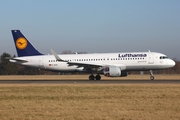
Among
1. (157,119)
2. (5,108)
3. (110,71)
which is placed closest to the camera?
(157,119)

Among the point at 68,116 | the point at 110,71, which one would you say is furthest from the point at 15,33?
the point at 68,116

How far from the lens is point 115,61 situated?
141 ft

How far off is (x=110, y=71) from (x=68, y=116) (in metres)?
28.9

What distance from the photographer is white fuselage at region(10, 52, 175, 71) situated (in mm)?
42469

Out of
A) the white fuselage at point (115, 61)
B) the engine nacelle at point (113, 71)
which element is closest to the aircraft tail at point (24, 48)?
the white fuselage at point (115, 61)

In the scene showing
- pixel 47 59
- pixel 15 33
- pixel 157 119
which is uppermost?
pixel 15 33

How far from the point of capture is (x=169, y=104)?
1568cm

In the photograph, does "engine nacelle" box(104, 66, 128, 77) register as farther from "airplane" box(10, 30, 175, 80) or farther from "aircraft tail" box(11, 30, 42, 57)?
"aircraft tail" box(11, 30, 42, 57)

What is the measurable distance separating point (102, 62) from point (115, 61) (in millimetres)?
1712

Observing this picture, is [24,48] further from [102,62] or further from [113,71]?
[113,71]

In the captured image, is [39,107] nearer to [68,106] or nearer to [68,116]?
[68,106]

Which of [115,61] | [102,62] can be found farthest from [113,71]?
[102,62]

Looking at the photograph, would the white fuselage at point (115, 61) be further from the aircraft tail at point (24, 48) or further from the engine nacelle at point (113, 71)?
the aircraft tail at point (24, 48)

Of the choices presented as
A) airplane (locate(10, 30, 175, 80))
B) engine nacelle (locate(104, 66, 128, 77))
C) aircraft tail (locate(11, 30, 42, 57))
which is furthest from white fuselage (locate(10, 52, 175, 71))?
aircraft tail (locate(11, 30, 42, 57))
